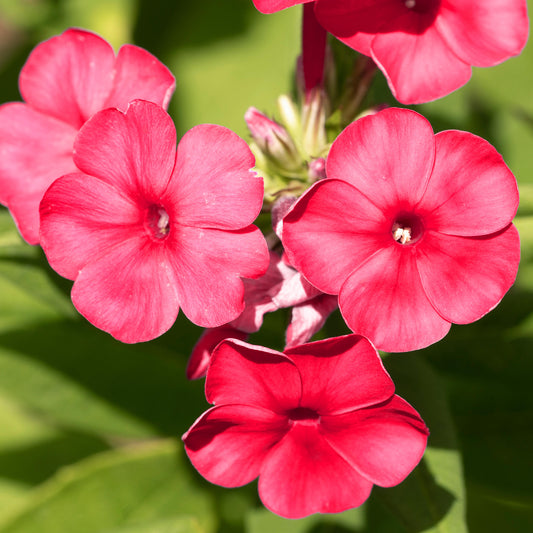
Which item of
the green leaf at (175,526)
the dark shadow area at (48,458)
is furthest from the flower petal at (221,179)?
the dark shadow area at (48,458)

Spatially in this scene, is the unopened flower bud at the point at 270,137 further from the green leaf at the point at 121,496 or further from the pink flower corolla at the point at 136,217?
the green leaf at the point at 121,496

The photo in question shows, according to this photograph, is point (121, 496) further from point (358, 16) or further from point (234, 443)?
point (358, 16)

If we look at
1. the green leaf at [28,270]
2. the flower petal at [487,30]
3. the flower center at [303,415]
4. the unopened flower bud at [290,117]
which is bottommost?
the flower center at [303,415]

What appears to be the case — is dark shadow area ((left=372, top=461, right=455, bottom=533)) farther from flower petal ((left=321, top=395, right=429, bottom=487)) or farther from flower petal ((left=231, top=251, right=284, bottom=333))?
flower petal ((left=231, top=251, right=284, bottom=333))

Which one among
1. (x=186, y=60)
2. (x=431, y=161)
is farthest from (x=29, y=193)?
(x=186, y=60)

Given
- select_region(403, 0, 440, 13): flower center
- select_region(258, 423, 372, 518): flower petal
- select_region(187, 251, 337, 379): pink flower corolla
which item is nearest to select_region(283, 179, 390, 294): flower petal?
select_region(187, 251, 337, 379): pink flower corolla

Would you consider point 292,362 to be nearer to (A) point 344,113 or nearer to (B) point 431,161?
(B) point 431,161
